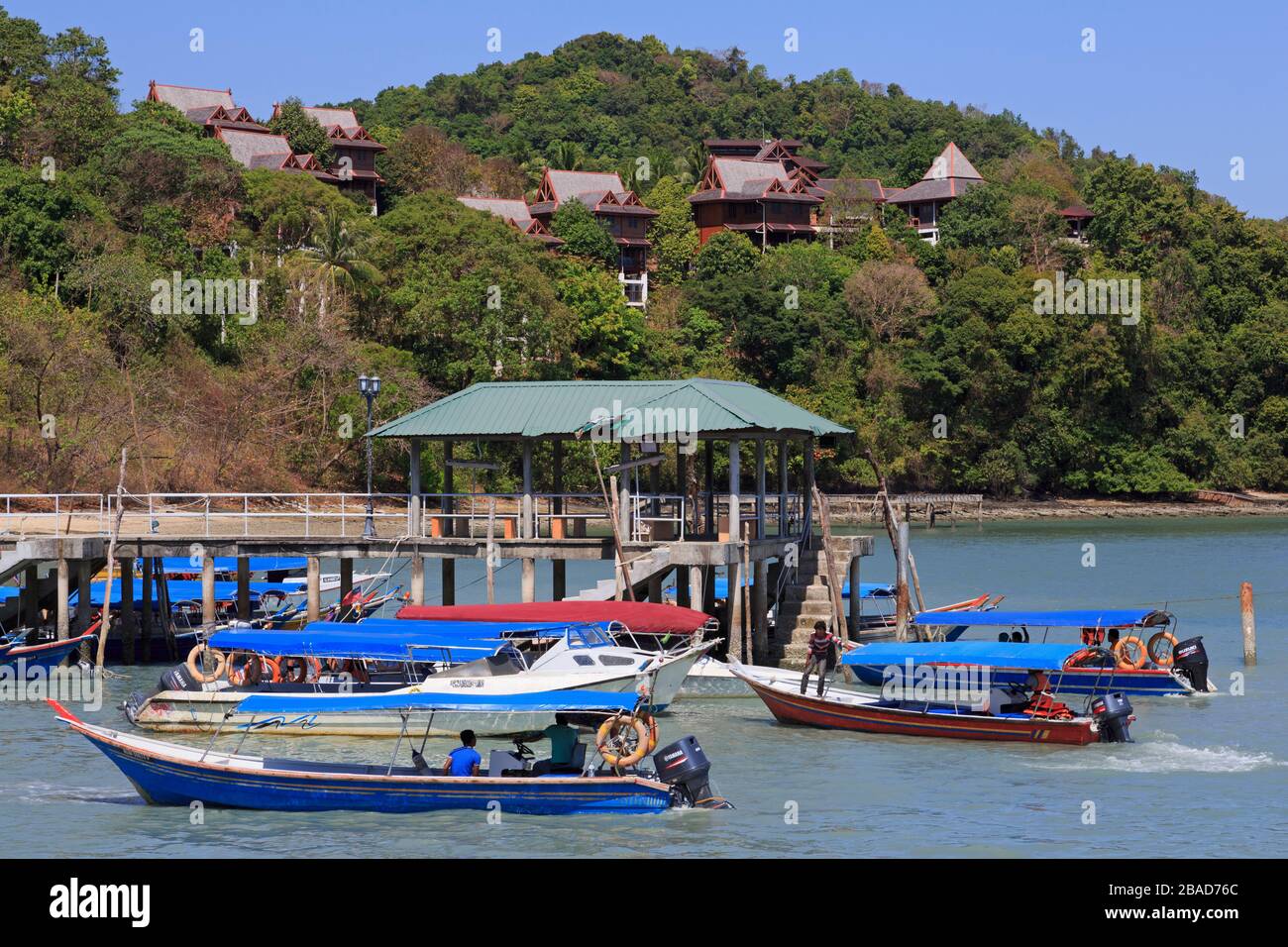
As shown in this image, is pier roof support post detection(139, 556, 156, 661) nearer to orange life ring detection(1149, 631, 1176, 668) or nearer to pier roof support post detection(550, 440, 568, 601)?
pier roof support post detection(550, 440, 568, 601)

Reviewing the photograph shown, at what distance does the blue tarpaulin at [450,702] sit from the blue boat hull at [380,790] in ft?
3.55

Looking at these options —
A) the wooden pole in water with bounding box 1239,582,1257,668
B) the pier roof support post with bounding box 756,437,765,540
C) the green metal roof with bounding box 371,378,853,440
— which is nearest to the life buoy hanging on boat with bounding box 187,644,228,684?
the green metal roof with bounding box 371,378,853,440

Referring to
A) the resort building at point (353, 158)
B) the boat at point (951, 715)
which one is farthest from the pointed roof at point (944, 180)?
the boat at point (951, 715)

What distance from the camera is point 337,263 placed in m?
87.8

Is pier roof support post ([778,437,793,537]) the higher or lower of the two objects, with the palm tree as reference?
lower

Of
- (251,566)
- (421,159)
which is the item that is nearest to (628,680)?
(251,566)

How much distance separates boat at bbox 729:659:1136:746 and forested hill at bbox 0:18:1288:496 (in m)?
43.9

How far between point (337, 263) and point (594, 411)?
49772mm

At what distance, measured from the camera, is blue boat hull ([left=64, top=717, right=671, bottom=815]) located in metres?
26.0

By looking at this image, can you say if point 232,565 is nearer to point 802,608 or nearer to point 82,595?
point 82,595

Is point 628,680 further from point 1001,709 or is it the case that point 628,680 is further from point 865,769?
point 1001,709

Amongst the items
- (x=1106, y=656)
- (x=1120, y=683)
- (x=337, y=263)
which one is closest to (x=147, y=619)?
(x=1106, y=656)

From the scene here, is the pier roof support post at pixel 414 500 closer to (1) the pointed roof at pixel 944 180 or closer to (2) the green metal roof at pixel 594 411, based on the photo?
(2) the green metal roof at pixel 594 411
